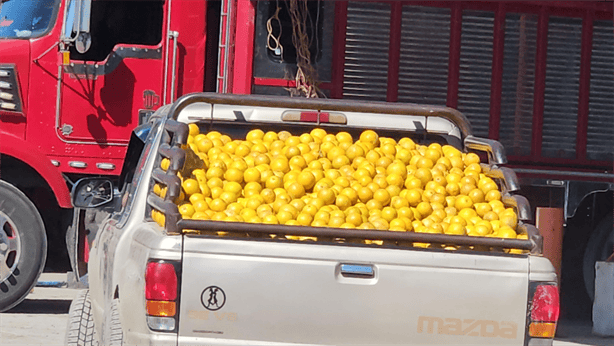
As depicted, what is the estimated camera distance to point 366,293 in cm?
407

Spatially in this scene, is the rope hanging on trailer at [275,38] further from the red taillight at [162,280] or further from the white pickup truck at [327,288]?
the red taillight at [162,280]

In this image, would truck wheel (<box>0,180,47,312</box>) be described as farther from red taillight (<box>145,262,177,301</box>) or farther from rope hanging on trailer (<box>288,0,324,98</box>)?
red taillight (<box>145,262,177,301</box>)

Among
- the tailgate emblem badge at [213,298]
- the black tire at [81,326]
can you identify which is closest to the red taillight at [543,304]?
the tailgate emblem badge at [213,298]

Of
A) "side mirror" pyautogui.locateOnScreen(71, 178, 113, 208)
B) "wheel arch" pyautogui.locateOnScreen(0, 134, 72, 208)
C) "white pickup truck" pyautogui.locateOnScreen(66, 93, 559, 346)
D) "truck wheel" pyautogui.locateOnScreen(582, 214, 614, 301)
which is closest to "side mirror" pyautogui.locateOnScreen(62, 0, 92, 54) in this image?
"wheel arch" pyautogui.locateOnScreen(0, 134, 72, 208)

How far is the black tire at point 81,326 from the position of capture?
18.8 feet

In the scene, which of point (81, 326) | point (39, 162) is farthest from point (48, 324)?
point (81, 326)

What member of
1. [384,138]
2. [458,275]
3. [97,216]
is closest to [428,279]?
[458,275]

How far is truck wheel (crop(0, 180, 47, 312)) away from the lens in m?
8.69

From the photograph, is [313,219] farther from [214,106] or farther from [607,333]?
[607,333]

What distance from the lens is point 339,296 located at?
4066 millimetres

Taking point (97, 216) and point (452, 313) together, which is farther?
point (97, 216)

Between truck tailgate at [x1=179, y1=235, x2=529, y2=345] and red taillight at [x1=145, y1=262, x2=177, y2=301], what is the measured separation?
5 centimetres

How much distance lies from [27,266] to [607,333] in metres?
5.50

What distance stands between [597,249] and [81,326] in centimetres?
617
